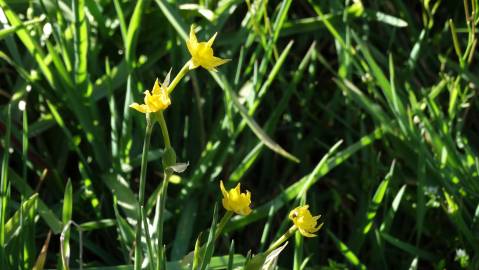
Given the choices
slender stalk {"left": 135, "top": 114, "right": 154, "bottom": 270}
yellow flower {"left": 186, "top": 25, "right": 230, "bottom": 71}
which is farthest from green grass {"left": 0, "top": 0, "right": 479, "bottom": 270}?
yellow flower {"left": 186, "top": 25, "right": 230, "bottom": 71}

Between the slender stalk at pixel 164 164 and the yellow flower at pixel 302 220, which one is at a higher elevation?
the slender stalk at pixel 164 164

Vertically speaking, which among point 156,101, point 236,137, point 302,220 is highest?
point 156,101

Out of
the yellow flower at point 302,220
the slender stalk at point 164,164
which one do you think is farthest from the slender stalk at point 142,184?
the yellow flower at point 302,220

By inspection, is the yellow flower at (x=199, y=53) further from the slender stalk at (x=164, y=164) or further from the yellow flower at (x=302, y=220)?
the yellow flower at (x=302, y=220)

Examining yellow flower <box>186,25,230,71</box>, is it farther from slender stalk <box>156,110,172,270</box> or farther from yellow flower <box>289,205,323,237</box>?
yellow flower <box>289,205,323,237</box>

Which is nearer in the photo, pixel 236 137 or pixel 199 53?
pixel 199 53

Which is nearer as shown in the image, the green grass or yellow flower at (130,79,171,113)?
yellow flower at (130,79,171,113)

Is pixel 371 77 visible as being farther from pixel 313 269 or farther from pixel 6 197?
pixel 6 197

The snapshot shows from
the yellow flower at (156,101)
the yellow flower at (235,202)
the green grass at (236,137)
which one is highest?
the yellow flower at (156,101)

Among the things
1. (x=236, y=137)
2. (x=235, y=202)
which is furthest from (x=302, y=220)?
(x=236, y=137)

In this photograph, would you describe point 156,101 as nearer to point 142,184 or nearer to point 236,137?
point 142,184
